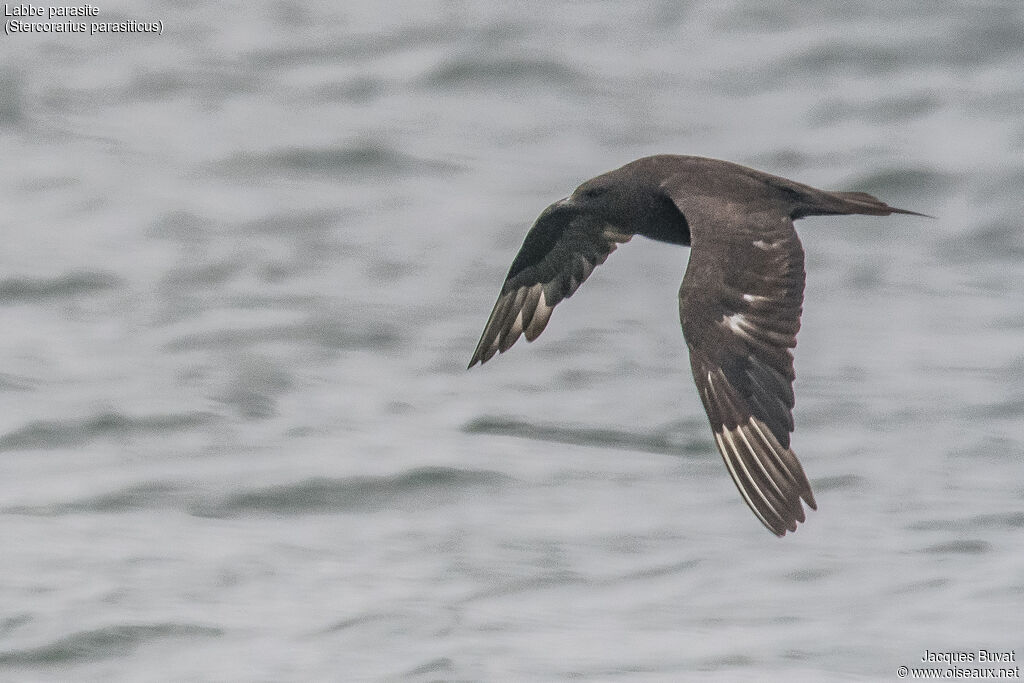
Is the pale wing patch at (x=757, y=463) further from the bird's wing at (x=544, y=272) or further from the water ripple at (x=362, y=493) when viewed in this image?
the water ripple at (x=362, y=493)

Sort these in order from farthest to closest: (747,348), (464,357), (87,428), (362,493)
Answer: (464,357) → (87,428) → (362,493) → (747,348)

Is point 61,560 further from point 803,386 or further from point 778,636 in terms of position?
point 803,386

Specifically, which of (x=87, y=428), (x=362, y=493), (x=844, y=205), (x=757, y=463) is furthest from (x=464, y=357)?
(x=757, y=463)

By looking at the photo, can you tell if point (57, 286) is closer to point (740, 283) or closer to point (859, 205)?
point (859, 205)

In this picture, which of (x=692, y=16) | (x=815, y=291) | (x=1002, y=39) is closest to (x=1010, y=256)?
(x=815, y=291)

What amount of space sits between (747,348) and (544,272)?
1.95 metres

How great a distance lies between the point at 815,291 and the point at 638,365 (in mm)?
1556

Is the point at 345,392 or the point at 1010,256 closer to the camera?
the point at 345,392

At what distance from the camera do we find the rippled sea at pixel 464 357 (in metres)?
9.53

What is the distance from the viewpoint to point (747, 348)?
723 centimetres

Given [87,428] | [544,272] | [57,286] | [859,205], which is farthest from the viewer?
[57,286]

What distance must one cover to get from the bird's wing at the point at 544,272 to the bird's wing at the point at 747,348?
4.90 ft

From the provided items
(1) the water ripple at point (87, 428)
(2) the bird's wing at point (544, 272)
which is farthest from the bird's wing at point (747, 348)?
(1) the water ripple at point (87, 428)

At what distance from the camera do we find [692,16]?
17.7m
